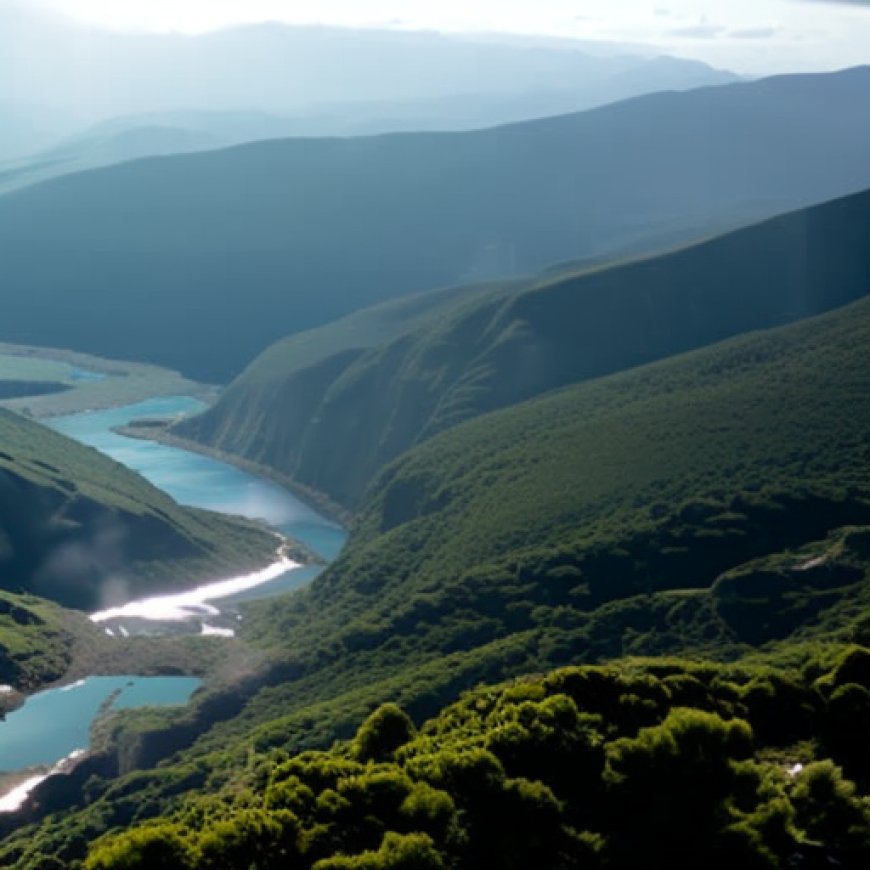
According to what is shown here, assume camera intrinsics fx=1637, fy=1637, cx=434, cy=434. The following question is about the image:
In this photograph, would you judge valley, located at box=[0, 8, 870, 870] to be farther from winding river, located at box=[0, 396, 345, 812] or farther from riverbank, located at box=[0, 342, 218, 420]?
riverbank, located at box=[0, 342, 218, 420]

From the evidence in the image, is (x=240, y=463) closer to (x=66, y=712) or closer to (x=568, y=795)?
(x=66, y=712)

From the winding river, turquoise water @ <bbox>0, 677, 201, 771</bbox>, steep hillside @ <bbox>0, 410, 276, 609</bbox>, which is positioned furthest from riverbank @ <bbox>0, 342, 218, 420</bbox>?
turquoise water @ <bbox>0, 677, 201, 771</bbox>

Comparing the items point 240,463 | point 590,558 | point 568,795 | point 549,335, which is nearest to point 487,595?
point 590,558

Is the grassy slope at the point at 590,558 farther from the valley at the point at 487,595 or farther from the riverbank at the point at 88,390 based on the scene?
the riverbank at the point at 88,390

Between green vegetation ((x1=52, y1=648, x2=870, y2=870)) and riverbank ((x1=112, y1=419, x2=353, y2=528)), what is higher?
green vegetation ((x1=52, y1=648, x2=870, y2=870))

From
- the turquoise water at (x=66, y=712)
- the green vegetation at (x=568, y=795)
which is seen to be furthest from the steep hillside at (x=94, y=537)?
the green vegetation at (x=568, y=795)

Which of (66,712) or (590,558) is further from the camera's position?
(590,558)
